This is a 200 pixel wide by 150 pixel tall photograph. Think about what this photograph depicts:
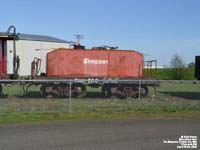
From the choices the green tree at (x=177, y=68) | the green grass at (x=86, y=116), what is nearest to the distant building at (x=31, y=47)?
the green tree at (x=177, y=68)

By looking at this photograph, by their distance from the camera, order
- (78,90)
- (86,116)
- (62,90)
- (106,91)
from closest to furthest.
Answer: (86,116), (62,90), (78,90), (106,91)

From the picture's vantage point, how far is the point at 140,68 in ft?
98.3

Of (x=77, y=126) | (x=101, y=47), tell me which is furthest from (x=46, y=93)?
(x=77, y=126)

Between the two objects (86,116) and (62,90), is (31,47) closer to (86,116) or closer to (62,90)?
(62,90)

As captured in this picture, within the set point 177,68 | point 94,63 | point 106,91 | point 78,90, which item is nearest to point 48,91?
point 78,90

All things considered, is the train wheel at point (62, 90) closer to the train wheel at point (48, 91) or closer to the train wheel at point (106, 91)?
the train wheel at point (48, 91)

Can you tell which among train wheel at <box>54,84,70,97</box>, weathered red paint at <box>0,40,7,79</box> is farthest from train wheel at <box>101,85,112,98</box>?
weathered red paint at <box>0,40,7,79</box>

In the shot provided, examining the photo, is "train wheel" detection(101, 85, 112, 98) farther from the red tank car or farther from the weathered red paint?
the weathered red paint

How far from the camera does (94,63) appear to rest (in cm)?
2889

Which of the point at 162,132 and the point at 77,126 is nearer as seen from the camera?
the point at 162,132

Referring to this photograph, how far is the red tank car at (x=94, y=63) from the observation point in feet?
93.6

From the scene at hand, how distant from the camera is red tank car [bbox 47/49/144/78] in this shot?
28531mm

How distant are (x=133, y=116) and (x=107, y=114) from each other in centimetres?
115

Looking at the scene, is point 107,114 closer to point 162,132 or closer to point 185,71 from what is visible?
point 162,132
